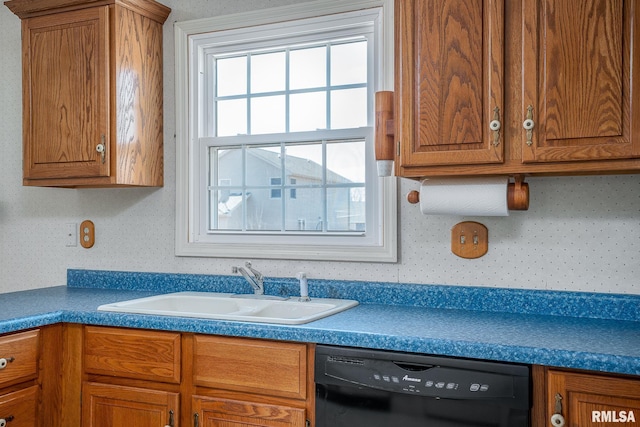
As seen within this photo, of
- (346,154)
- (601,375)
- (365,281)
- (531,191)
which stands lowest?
(601,375)

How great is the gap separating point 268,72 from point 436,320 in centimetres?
138

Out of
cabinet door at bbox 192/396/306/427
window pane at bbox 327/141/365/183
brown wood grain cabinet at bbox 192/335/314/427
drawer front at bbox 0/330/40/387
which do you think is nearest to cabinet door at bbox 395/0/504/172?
window pane at bbox 327/141/365/183

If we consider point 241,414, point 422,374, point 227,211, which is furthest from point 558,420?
point 227,211

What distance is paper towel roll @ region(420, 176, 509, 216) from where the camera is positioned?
78.5 inches

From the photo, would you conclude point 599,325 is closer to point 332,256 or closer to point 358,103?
point 332,256

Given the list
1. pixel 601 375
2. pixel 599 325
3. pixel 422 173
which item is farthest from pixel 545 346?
pixel 422 173

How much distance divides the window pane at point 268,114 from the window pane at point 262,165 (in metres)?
0.09

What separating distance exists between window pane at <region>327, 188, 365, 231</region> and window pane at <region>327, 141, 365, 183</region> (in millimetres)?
51

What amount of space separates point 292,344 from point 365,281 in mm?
636

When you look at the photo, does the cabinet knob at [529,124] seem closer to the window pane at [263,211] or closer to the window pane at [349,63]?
the window pane at [349,63]

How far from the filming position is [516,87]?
1.86 metres

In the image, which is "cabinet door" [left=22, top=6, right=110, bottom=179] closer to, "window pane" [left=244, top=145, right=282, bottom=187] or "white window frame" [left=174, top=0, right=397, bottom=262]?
"white window frame" [left=174, top=0, right=397, bottom=262]

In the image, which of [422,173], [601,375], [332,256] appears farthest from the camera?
[332,256]

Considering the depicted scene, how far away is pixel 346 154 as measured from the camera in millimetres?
2551
